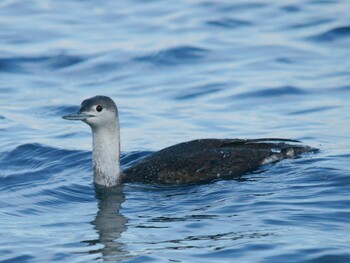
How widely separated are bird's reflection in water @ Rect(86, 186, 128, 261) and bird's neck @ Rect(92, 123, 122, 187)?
0.37 ft

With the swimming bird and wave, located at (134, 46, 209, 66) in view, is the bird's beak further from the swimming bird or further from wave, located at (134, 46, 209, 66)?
wave, located at (134, 46, 209, 66)

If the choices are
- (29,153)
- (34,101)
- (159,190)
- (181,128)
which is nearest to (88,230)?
(159,190)

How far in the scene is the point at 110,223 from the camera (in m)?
10.3

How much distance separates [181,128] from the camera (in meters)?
14.2

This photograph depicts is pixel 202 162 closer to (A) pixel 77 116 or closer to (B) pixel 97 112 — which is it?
(B) pixel 97 112

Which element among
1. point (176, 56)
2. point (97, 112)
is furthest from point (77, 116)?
point (176, 56)

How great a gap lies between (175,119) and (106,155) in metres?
3.32

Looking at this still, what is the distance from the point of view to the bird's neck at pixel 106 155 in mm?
11516

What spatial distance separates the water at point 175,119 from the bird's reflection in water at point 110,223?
0.02 meters

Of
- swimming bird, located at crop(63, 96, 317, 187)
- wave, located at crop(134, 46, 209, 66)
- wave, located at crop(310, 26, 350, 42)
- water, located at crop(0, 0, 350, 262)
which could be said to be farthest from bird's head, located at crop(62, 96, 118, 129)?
wave, located at crop(310, 26, 350, 42)

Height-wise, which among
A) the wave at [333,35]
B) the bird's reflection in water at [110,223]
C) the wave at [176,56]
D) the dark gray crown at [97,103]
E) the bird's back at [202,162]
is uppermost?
the wave at [333,35]

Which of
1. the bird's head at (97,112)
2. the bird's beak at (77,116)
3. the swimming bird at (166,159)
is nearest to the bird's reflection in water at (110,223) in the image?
the swimming bird at (166,159)

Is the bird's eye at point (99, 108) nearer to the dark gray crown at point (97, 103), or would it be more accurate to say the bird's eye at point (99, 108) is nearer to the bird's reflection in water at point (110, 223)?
the dark gray crown at point (97, 103)

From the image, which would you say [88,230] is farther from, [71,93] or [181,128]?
[71,93]
